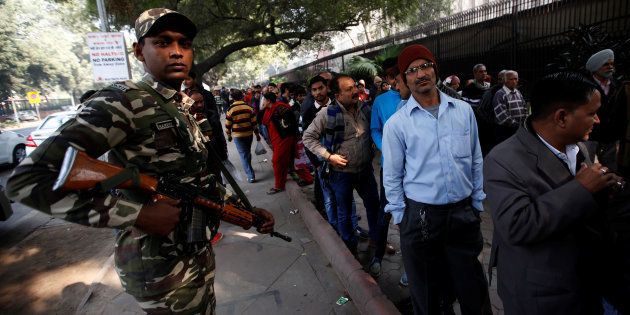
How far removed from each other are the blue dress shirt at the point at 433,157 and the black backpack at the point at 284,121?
3.98 metres

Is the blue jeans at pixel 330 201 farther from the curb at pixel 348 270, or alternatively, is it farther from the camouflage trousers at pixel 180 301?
the camouflage trousers at pixel 180 301

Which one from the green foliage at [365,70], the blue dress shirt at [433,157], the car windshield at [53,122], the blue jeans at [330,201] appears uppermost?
the green foliage at [365,70]

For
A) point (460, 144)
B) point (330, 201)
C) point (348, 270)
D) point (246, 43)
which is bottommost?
point (348, 270)

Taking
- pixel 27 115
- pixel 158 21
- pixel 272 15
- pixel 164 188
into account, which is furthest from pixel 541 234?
pixel 27 115

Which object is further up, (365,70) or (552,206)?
(365,70)

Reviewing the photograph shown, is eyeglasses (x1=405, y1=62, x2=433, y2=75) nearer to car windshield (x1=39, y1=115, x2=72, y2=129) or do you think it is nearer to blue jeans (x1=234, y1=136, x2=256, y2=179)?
blue jeans (x1=234, y1=136, x2=256, y2=179)

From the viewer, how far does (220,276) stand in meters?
3.61

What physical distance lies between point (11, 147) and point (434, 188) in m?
13.6

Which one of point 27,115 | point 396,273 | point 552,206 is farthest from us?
point 27,115

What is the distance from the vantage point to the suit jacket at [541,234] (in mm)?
1396

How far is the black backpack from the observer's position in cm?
613

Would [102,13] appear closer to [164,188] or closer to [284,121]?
[284,121]

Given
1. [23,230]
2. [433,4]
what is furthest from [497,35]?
[433,4]

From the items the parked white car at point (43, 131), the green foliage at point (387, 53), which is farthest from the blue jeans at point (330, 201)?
the parked white car at point (43, 131)
